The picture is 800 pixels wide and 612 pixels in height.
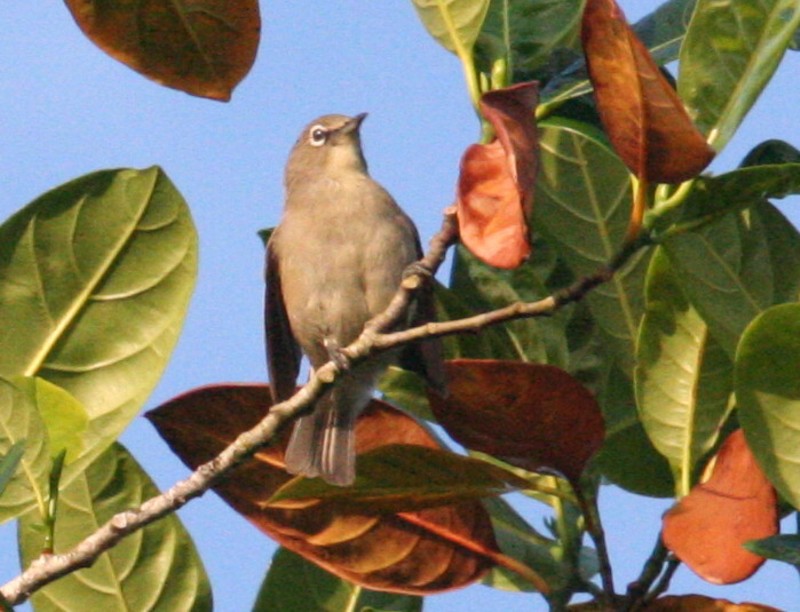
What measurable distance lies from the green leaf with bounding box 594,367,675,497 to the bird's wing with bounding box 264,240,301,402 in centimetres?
102

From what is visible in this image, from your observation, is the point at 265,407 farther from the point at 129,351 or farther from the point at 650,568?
the point at 650,568

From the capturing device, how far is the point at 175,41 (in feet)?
9.27

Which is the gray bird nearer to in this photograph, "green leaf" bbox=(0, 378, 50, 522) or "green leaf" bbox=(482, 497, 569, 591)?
"green leaf" bbox=(482, 497, 569, 591)

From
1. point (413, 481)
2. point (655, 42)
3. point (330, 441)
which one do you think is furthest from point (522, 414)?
point (330, 441)

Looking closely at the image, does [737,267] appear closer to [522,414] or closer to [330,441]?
[522,414]

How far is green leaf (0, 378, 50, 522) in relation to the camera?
2850 millimetres

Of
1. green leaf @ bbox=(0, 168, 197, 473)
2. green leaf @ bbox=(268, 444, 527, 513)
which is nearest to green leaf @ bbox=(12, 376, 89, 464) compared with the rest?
green leaf @ bbox=(0, 168, 197, 473)

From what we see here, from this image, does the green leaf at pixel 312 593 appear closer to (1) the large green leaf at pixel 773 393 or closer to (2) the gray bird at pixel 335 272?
(1) the large green leaf at pixel 773 393

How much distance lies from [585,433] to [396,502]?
1.41 ft

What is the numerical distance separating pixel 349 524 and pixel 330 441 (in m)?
1.00

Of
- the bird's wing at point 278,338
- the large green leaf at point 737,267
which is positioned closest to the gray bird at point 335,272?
the bird's wing at point 278,338

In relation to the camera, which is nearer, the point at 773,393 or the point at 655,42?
the point at 773,393

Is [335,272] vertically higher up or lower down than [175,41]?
lower down

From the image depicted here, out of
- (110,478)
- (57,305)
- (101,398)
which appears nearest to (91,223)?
(57,305)
